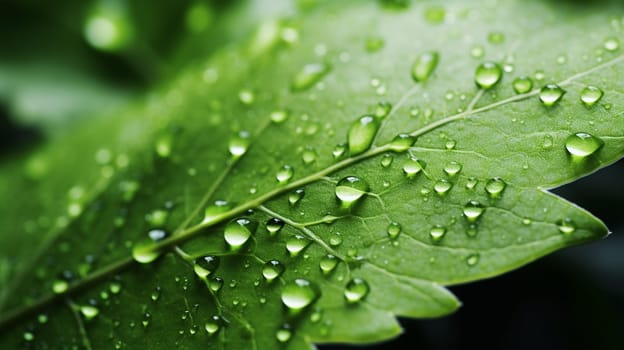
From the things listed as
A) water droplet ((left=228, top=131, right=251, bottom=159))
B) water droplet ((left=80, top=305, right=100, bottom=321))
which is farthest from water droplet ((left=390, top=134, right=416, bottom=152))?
water droplet ((left=80, top=305, right=100, bottom=321))

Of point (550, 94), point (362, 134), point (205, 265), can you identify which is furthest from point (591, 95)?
point (205, 265)

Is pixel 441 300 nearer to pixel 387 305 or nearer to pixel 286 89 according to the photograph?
pixel 387 305

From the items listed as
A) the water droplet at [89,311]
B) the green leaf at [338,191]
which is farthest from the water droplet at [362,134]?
the water droplet at [89,311]

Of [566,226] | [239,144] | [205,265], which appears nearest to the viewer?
[566,226]

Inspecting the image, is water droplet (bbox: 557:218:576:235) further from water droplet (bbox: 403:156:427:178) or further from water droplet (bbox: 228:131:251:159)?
water droplet (bbox: 228:131:251:159)

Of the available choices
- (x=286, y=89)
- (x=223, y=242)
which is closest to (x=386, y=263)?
(x=223, y=242)

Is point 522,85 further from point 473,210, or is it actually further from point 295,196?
point 295,196
